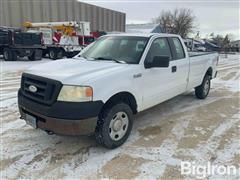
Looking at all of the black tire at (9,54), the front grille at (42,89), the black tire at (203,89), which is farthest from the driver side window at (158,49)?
the black tire at (9,54)

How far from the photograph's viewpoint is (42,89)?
3.53 m

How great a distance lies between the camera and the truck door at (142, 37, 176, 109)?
14.3 feet

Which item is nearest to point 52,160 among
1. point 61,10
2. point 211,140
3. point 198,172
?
point 198,172

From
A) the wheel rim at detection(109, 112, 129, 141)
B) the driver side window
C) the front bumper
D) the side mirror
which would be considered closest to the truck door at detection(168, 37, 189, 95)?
the driver side window

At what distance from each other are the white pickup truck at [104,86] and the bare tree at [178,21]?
48.8 meters

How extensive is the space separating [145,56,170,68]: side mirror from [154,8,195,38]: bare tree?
49.3 metres

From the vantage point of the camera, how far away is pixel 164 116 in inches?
216

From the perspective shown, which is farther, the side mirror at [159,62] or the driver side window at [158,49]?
the driver side window at [158,49]

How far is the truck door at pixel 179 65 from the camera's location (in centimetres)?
517

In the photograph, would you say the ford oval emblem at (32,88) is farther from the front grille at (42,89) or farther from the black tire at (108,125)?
the black tire at (108,125)

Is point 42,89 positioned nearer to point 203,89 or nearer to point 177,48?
point 177,48

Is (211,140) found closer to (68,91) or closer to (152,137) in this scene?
(152,137)

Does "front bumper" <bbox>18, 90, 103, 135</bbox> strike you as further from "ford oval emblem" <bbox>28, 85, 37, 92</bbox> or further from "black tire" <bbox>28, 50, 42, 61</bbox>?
"black tire" <bbox>28, 50, 42, 61</bbox>

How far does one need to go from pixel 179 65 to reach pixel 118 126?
218 cm
